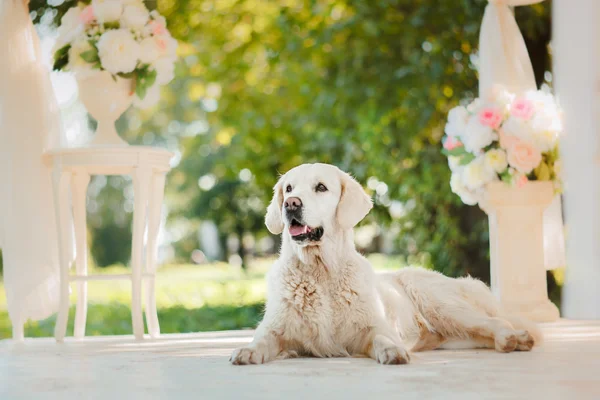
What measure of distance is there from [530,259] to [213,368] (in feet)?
8.59

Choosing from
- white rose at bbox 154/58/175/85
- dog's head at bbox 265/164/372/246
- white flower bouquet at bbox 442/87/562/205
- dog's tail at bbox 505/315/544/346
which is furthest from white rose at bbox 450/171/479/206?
white rose at bbox 154/58/175/85

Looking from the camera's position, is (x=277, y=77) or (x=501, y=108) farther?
(x=277, y=77)

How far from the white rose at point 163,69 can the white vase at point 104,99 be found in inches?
7.6

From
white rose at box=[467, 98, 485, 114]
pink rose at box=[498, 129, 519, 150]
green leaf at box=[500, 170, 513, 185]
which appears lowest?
green leaf at box=[500, 170, 513, 185]

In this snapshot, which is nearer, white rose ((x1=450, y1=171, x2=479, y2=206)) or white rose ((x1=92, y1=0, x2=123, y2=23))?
white rose ((x1=92, y1=0, x2=123, y2=23))

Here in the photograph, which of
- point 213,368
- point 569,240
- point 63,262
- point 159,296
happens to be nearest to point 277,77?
point 159,296

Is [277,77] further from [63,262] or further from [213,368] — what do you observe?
[213,368]

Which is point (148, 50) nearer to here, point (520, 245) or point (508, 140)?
point (508, 140)

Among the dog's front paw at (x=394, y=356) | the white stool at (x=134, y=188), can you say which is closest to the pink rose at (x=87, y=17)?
the white stool at (x=134, y=188)

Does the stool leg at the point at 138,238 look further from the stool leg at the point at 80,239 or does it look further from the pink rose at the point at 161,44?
the pink rose at the point at 161,44

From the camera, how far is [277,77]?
8.73 meters

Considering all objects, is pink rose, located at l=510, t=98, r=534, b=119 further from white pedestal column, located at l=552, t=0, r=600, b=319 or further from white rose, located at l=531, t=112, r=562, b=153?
white pedestal column, located at l=552, t=0, r=600, b=319

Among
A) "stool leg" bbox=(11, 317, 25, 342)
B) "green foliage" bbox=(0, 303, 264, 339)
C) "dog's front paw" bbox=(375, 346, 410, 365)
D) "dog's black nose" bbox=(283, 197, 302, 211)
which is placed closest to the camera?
"dog's front paw" bbox=(375, 346, 410, 365)

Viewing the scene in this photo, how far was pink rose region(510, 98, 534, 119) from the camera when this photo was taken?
4379mm
